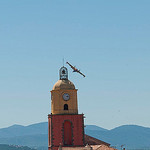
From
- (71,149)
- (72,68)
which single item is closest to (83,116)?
(71,149)

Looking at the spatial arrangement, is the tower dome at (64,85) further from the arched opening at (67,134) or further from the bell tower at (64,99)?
the arched opening at (67,134)

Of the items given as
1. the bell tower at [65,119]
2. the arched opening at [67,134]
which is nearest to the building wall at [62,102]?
the bell tower at [65,119]

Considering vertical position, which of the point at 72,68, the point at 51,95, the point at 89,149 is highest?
the point at 72,68

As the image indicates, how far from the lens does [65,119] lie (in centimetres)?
7875

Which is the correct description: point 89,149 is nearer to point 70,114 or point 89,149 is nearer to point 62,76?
point 70,114

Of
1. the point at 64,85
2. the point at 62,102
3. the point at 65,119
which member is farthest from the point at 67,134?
the point at 64,85

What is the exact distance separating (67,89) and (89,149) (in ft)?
44.0

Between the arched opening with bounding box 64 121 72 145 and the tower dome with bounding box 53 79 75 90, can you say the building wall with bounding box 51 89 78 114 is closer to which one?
the tower dome with bounding box 53 79 75 90

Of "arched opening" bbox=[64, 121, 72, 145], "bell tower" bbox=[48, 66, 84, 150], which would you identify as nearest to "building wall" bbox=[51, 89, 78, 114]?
"bell tower" bbox=[48, 66, 84, 150]

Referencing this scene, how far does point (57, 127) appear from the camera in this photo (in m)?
78.6

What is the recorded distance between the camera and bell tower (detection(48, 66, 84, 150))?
257ft

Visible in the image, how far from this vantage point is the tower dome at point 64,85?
79.6 meters

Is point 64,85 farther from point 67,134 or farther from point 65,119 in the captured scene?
point 67,134

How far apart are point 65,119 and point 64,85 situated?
19.4ft
